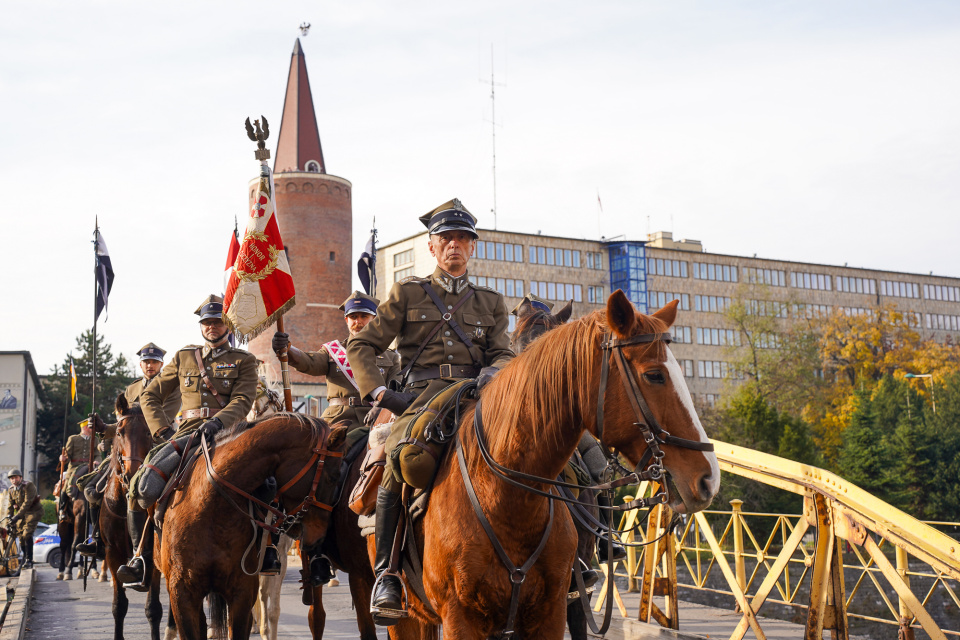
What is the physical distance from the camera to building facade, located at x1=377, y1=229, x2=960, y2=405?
83.7 metres

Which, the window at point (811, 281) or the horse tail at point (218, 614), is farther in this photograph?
the window at point (811, 281)

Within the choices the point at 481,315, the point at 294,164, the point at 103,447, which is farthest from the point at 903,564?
the point at 294,164

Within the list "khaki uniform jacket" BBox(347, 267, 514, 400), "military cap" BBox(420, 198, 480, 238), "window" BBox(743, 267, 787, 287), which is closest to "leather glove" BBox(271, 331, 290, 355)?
"khaki uniform jacket" BBox(347, 267, 514, 400)

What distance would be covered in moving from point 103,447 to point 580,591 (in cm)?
1017

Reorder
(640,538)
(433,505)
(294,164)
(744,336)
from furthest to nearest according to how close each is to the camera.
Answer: (294,164), (744,336), (640,538), (433,505)

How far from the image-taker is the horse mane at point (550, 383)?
4582 millimetres

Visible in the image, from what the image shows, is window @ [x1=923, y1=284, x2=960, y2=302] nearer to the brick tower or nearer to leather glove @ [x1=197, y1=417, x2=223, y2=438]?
the brick tower

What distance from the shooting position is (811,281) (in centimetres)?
9731

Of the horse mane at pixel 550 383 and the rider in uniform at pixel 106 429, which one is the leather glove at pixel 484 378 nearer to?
the horse mane at pixel 550 383

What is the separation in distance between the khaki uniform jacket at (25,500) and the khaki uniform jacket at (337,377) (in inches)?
619

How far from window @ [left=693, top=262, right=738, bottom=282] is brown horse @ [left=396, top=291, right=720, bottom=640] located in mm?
89107

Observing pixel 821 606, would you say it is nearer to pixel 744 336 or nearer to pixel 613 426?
pixel 613 426

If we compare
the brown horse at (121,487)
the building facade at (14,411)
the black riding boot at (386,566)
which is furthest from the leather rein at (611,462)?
the building facade at (14,411)

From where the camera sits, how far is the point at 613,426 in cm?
445
